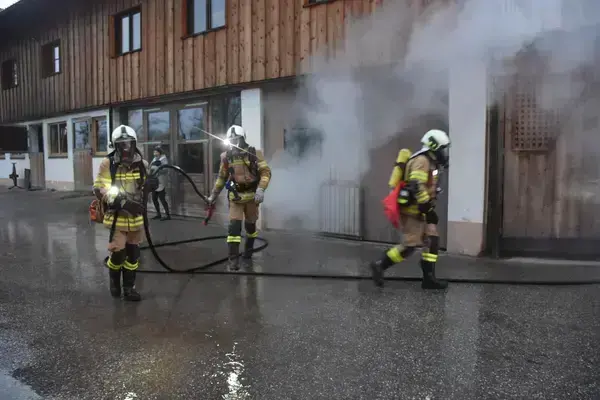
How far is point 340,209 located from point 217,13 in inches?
191

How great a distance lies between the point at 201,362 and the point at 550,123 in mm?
5073

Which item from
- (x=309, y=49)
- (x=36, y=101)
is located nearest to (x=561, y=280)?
(x=309, y=49)

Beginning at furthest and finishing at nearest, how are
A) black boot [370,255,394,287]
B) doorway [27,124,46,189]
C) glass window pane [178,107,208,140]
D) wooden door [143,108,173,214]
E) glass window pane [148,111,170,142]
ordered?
doorway [27,124,46,189], glass window pane [148,111,170,142], wooden door [143,108,173,214], glass window pane [178,107,208,140], black boot [370,255,394,287]

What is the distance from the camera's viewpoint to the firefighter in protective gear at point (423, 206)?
467 cm

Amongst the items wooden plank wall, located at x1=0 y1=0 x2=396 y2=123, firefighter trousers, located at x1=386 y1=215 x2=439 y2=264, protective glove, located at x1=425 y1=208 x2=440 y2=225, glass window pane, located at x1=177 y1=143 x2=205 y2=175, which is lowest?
firefighter trousers, located at x1=386 y1=215 x2=439 y2=264

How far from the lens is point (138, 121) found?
1216 centimetres

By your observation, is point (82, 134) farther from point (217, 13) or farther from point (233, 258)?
point (233, 258)

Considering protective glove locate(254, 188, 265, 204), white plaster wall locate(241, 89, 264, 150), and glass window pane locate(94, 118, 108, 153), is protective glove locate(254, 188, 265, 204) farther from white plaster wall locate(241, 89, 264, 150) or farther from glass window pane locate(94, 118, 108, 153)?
glass window pane locate(94, 118, 108, 153)

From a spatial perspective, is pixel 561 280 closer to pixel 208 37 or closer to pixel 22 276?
pixel 22 276

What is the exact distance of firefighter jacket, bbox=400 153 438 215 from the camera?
4.64m

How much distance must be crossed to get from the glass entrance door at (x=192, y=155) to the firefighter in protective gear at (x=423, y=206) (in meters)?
6.23

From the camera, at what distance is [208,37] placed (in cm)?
960

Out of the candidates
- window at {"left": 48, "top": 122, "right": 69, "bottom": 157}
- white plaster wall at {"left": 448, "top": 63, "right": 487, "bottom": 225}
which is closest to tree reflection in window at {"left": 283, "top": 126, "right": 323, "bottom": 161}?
white plaster wall at {"left": 448, "top": 63, "right": 487, "bottom": 225}

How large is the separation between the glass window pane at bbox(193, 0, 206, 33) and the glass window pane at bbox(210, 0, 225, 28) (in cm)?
29
